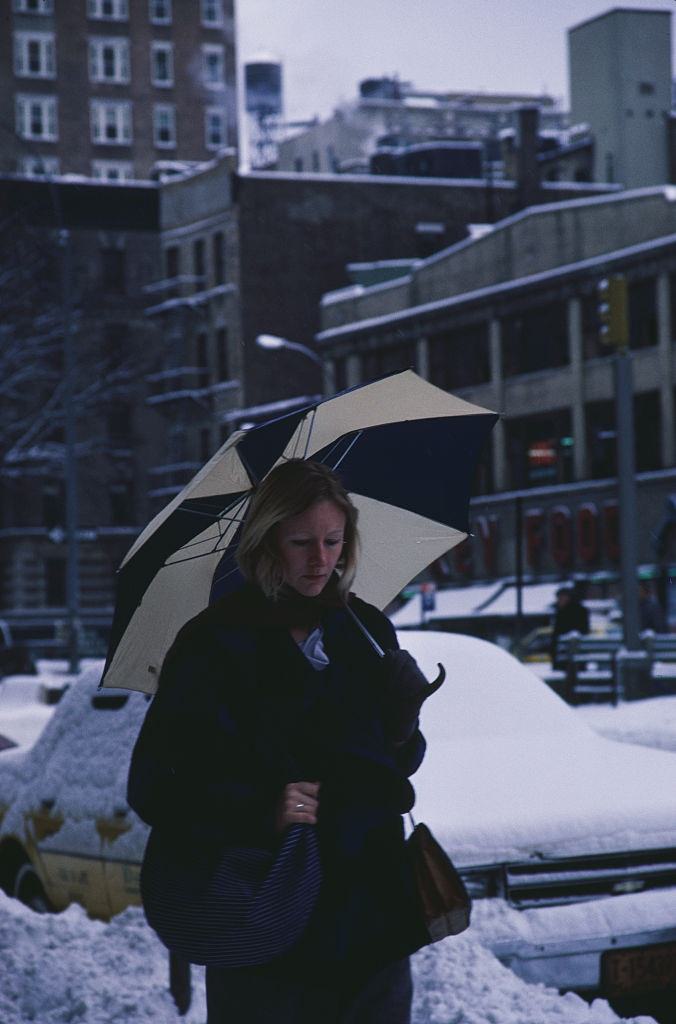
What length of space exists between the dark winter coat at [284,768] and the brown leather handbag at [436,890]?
3 centimetres

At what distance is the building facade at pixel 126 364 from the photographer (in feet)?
196

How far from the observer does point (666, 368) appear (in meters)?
41.1

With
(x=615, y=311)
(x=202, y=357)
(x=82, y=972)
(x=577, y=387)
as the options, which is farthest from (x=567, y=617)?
(x=202, y=357)

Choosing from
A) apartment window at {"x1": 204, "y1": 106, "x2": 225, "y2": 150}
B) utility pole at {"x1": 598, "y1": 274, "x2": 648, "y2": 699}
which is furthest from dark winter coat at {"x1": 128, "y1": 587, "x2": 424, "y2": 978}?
apartment window at {"x1": 204, "y1": 106, "x2": 225, "y2": 150}

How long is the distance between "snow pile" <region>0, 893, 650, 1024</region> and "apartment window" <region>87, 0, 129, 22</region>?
259 ft

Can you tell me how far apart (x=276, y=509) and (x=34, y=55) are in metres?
83.7

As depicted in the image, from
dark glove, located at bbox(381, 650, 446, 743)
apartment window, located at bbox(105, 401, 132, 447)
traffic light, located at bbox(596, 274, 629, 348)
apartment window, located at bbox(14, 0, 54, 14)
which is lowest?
dark glove, located at bbox(381, 650, 446, 743)

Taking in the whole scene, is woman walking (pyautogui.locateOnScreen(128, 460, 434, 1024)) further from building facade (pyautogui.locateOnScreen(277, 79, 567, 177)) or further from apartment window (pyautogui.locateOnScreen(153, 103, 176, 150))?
apartment window (pyautogui.locateOnScreen(153, 103, 176, 150))

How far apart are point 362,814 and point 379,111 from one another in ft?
278

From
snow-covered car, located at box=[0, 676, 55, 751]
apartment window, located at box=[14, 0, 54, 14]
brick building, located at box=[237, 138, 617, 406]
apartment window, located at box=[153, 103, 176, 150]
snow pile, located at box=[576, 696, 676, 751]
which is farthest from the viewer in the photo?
apartment window, located at box=[153, 103, 176, 150]

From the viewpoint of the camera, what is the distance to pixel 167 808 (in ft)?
10.8

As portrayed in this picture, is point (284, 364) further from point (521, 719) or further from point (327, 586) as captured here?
point (327, 586)

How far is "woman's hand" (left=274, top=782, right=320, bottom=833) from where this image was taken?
325 cm

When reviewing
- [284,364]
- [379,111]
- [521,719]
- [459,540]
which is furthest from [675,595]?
[379,111]
